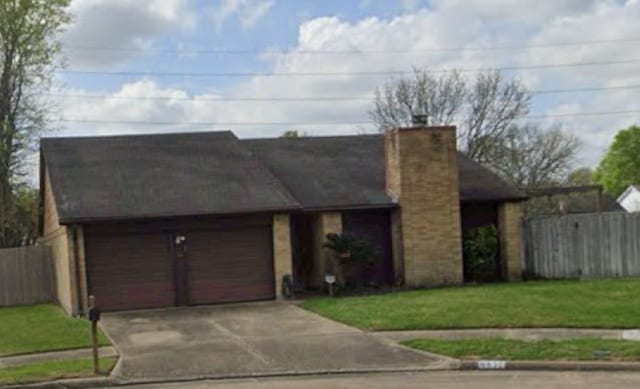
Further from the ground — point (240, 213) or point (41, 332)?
point (240, 213)

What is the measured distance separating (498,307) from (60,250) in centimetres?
1252

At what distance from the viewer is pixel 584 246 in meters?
A: 23.3

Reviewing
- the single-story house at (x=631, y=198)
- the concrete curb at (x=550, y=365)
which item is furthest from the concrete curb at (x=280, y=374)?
the single-story house at (x=631, y=198)

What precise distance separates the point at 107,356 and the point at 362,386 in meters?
5.08

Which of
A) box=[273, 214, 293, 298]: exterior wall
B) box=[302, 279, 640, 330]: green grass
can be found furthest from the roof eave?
box=[302, 279, 640, 330]: green grass

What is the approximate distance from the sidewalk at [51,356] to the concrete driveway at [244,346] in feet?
0.97

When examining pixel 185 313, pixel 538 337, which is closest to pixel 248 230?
pixel 185 313

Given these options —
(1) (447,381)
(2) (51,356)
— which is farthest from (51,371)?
(1) (447,381)

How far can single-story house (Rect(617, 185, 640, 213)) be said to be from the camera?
245ft

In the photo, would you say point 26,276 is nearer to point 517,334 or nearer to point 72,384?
point 72,384

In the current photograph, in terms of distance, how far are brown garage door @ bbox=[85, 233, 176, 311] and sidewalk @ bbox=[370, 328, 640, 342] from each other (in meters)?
7.82

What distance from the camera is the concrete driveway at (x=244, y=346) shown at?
12.3m

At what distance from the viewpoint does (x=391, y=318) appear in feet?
53.1

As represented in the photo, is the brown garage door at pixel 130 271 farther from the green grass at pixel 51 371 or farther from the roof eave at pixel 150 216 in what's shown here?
the green grass at pixel 51 371
